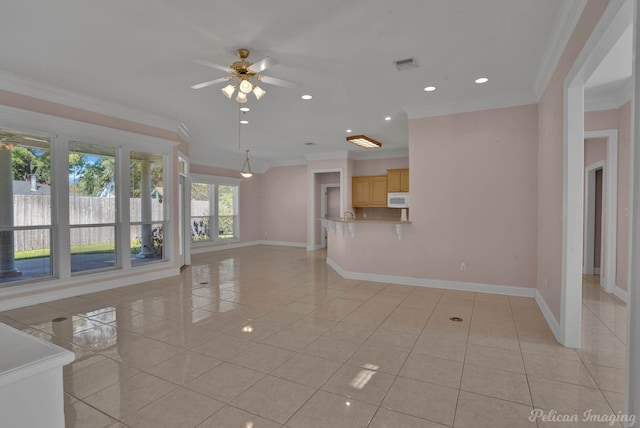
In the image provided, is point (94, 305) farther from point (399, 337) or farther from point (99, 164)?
point (399, 337)

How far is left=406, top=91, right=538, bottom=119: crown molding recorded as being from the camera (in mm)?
4418

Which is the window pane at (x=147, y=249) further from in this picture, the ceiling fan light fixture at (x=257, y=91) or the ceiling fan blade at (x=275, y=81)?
the ceiling fan blade at (x=275, y=81)

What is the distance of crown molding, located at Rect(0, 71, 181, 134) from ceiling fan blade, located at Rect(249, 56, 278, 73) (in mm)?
3233

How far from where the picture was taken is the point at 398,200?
814cm

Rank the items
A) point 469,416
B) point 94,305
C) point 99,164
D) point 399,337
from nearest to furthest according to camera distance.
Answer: point 469,416 < point 399,337 < point 94,305 < point 99,164

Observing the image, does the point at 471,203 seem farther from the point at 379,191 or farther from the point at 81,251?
the point at 81,251

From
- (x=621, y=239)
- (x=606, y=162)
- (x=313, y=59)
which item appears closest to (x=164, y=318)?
(x=313, y=59)

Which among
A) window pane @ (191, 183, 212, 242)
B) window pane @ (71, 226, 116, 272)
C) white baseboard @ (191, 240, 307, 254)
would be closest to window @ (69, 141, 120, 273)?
window pane @ (71, 226, 116, 272)

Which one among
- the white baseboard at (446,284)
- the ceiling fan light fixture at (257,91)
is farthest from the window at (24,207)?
the white baseboard at (446,284)

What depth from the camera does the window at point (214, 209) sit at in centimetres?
919

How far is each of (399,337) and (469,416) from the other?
118 centimetres

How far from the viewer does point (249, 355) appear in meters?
2.78

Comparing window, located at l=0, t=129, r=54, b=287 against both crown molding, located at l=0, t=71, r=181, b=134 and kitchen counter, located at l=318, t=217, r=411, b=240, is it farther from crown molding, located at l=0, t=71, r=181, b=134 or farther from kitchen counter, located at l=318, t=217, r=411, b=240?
kitchen counter, located at l=318, t=217, r=411, b=240

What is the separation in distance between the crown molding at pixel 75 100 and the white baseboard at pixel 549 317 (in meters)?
6.56
